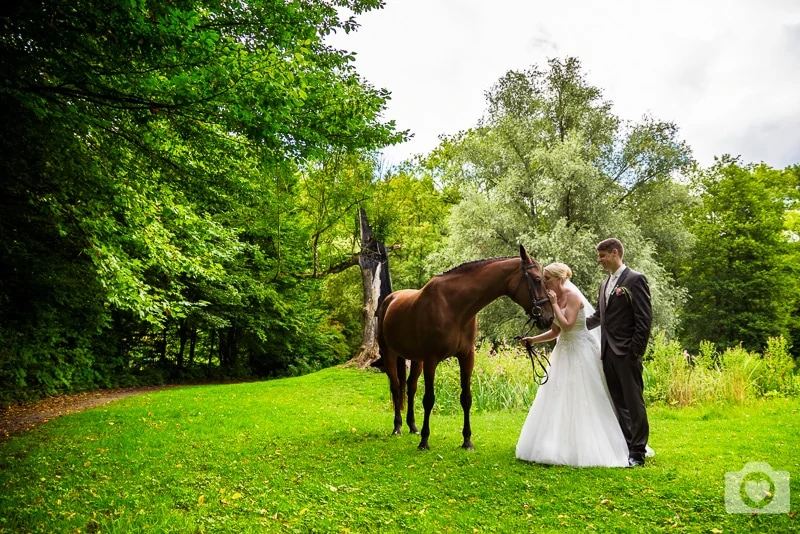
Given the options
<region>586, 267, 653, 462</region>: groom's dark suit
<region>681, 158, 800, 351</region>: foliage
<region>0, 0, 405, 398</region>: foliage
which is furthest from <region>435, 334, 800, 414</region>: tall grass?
<region>681, 158, 800, 351</region>: foliage

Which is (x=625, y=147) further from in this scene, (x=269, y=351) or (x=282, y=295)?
(x=269, y=351)

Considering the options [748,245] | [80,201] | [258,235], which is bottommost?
[80,201]

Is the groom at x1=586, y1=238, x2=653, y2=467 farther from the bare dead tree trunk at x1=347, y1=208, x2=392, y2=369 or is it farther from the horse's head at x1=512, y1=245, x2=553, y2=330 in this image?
the bare dead tree trunk at x1=347, y1=208, x2=392, y2=369

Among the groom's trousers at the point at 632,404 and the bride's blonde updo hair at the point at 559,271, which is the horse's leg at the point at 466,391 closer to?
the bride's blonde updo hair at the point at 559,271

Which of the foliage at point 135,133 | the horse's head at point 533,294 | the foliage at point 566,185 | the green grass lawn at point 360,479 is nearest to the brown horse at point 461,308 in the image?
the horse's head at point 533,294

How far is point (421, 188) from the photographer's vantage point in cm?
2942

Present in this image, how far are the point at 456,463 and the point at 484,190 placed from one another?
21.7 meters

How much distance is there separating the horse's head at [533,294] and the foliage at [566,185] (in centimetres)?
1439

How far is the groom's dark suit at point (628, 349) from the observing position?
504 cm

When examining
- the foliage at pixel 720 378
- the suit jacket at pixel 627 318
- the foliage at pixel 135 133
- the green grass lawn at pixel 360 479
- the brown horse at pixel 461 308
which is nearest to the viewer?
the green grass lawn at pixel 360 479

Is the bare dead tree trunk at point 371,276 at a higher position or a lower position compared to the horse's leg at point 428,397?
higher

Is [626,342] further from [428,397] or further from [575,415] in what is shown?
[428,397]

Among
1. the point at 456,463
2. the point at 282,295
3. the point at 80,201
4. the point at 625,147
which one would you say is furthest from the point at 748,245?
the point at 80,201

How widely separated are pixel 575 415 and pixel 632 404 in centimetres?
63
